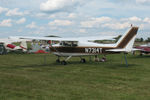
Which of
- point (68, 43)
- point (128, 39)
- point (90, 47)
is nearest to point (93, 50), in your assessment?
point (90, 47)

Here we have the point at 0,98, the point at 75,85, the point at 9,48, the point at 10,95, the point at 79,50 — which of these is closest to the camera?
the point at 0,98

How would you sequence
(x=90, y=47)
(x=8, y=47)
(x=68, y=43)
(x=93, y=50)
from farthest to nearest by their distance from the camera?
(x=8, y=47) → (x=68, y=43) → (x=90, y=47) → (x=93, y=50)

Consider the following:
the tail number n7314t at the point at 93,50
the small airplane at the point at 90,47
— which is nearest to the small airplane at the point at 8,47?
the small airplane at the point at 90,47

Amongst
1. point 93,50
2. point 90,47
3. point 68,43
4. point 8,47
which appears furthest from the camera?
point 8,47

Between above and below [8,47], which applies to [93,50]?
below

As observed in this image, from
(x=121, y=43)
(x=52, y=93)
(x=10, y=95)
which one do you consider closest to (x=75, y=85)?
(x=52, y=93)

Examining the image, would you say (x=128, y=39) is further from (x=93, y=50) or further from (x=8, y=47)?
(x=8, y=47)

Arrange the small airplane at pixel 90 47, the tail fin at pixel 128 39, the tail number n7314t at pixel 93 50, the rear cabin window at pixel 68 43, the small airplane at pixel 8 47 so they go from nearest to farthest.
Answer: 1. the tail fin at pixel 128 39
2. the small airplane at pixel 90 47
3. the tail number n7314t at pixel 93 50
4. the rear cabin window at pixel 68 43
5. the small airplane at pixel 8 47

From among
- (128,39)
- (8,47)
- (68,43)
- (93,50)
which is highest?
(128,39)

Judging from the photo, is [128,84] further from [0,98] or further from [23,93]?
[0,98]

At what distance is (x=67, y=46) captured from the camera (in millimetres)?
15328

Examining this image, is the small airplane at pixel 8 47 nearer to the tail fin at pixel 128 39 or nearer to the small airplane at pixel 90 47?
the small airplane at pixel 90 47

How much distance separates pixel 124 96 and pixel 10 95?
3416mm

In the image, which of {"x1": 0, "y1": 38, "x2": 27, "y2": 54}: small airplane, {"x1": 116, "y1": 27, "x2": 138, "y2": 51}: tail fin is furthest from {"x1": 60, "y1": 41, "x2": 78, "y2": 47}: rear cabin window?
{"x1": 0, "y1": 38, "x2": 27, "y2": 54}: small airplane
